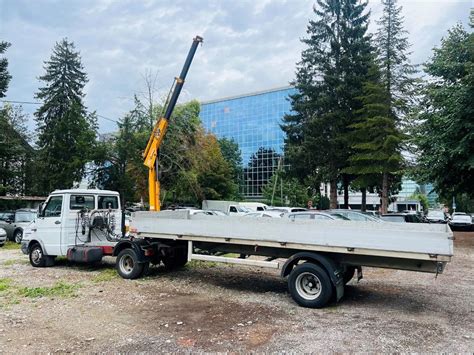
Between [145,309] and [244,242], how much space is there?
2.27 metres

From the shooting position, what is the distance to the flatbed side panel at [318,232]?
6289 millimetres

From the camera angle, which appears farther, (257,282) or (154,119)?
(154,119)

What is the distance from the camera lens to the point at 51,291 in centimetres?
865

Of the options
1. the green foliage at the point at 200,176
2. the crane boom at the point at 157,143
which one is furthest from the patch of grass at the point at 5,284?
the green foliage at the point at 200,176

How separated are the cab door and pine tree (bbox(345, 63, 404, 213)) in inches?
803

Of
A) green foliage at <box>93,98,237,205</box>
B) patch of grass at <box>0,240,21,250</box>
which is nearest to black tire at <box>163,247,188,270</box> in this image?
patch of grass at <box>0,240,21,250</box>

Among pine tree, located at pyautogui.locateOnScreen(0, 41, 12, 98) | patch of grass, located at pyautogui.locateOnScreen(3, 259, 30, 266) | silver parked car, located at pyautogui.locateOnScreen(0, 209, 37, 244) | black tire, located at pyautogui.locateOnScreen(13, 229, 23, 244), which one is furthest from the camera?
pine tree, located at pyautogui.locateOnScreen(0, 41, 12, 98)

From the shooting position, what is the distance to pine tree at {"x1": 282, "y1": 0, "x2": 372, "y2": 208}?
29.9 meters

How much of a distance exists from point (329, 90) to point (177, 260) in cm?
2398

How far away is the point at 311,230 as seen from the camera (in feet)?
23.7

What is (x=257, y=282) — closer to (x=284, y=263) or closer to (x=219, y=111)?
(x=284, y=263)

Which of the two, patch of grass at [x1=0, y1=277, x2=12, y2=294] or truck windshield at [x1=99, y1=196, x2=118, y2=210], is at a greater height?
truck windshield at [x1=99, y1=196, x2=118, y2=210]

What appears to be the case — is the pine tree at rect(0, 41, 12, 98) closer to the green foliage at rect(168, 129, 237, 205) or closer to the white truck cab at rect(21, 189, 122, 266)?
the green foliage at rect(168, 129, 237, 205)

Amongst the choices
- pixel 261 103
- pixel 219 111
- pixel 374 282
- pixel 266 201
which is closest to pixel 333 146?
pixel 374 282
